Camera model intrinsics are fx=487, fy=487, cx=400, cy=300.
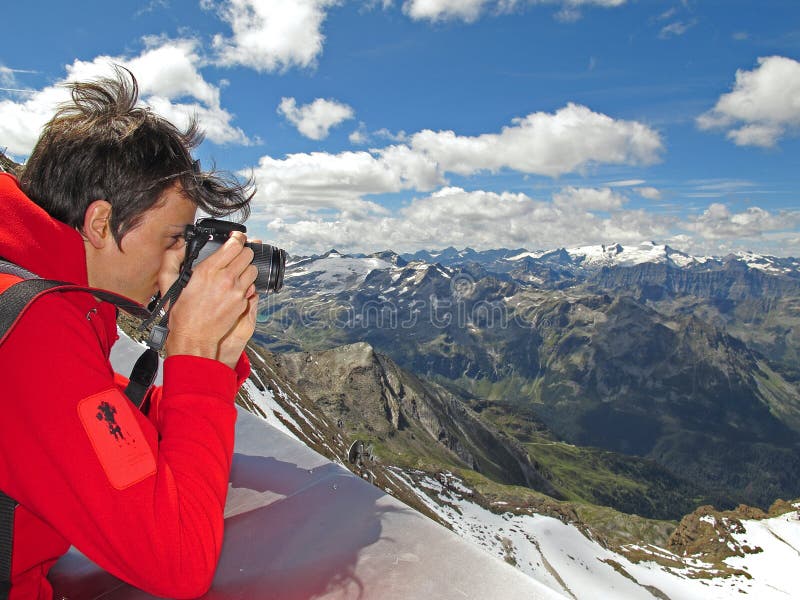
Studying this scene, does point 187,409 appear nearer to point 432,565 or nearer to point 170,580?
point 170,580

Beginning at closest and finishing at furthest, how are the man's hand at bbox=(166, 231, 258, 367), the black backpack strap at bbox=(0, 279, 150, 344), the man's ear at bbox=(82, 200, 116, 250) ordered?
the black backpack strap at bbox=(0, 279, 150, 344)
the man's hand at bbox=(166, 231, 258, 367)
the man's ear at bbox=(82, 200, 116, 250)

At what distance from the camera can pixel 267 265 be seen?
2943mm

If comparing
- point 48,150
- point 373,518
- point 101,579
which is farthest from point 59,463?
point 48,150

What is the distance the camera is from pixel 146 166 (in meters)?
2.74

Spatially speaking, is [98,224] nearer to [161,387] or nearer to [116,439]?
[161,387]

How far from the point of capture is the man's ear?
2576mm

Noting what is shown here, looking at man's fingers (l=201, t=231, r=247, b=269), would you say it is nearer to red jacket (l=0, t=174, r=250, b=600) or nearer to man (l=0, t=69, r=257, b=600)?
man (l=0, t=69, r=257, b=600)

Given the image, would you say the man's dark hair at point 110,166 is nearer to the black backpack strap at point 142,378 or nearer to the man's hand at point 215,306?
the man's hand at point 215,306

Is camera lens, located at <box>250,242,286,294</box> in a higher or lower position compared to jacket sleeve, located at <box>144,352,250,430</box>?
higher

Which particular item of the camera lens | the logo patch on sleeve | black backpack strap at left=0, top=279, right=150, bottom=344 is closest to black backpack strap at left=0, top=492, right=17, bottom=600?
the logo patch on sleeve

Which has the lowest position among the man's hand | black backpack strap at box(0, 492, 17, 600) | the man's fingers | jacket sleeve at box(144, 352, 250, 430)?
black backpack strap at box(0, 492, 17, 600)

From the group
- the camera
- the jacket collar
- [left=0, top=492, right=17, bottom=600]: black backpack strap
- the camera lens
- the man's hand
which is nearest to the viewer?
[left=0, top=492, right=17, bottom=600]: black backpack strap

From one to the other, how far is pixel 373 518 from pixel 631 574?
65.1m

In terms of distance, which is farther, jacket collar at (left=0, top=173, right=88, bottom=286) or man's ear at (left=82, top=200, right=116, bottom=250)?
man's ear at (left=82, top=200, right=116, bottom=250)
